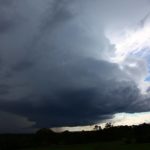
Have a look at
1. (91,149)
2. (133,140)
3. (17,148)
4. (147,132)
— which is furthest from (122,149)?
(147,132)

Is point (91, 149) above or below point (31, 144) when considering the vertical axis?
below

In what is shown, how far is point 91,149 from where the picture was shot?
136375 mm

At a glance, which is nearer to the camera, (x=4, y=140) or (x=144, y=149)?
(x=144, y=149)

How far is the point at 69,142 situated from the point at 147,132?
4156 cm

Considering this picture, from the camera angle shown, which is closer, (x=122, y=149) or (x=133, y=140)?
(x=122, y=149)

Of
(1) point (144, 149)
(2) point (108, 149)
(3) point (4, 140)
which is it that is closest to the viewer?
(1) point (144, 149)

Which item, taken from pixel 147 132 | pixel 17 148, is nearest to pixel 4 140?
pixel 17 148

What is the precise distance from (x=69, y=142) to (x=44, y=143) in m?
13.3

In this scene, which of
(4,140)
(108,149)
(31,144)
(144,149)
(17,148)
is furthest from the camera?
(31,144)

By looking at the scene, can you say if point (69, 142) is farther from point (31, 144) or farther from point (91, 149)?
point (91, 149)

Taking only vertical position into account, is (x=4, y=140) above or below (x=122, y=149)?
above

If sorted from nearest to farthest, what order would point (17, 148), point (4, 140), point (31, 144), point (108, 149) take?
1. point (108, 149)
2. point (17, 148)
3. point (4, 140)
4. point (31, 144)

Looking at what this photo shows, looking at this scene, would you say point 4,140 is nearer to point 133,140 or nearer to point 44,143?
point 44,143

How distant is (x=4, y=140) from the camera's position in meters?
180
